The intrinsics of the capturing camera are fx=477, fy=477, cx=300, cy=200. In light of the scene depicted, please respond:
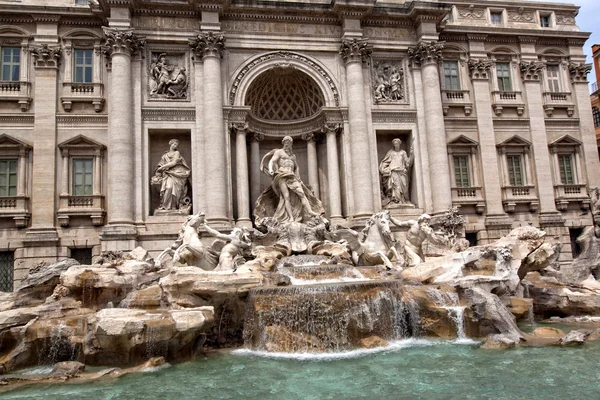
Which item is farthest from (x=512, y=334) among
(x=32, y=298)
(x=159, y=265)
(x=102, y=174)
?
(x=102, y=174)

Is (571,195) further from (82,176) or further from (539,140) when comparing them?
(82,176)

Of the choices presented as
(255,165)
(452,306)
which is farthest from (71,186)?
(452,306)

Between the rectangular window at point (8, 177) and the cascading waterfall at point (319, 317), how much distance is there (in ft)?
43.1

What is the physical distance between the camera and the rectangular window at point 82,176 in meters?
20.3

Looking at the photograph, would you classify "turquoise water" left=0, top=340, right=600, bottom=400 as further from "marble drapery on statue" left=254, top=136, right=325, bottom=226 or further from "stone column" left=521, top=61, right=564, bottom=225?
"stone column" left=521, top=61, right=564, bottom=225

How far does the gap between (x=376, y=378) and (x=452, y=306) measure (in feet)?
14.7

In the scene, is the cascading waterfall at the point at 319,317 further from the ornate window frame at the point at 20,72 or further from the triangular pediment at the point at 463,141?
the ornate window frame at the point at 20,72

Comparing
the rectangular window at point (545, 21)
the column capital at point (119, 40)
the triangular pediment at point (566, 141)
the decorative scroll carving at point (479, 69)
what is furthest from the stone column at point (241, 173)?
the rectangular window at point (545, 21)

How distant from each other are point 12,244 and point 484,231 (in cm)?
2078

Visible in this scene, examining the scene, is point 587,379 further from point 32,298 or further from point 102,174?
point 102,174

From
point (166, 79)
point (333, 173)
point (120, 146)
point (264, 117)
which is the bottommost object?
point (333, 173)

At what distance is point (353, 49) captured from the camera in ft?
71.3

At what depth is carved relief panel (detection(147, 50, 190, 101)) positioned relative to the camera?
20.7 m

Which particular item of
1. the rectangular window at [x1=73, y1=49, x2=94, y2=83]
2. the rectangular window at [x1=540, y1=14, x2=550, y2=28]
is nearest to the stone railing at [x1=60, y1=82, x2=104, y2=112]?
the rectangular window at [x1=73, y1=49, x2=94, y2=83]
